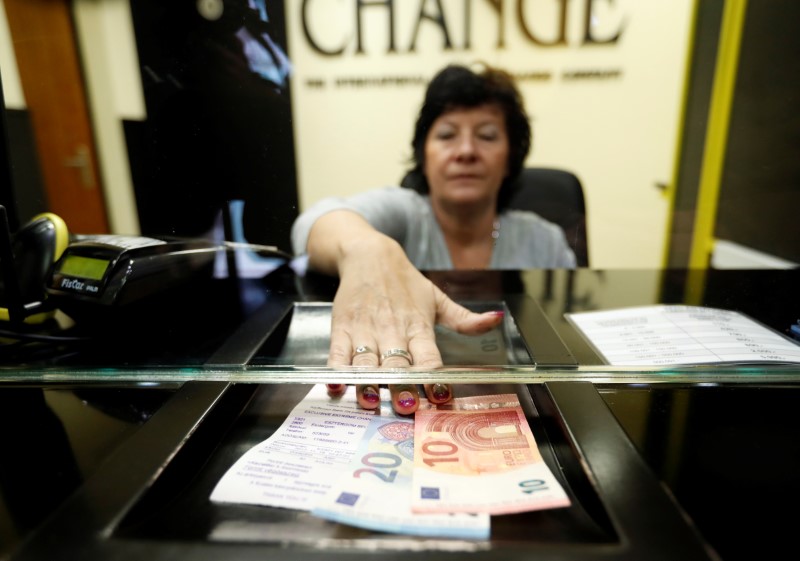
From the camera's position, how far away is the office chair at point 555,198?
1.20 m

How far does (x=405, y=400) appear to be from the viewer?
A: 1.62 feet

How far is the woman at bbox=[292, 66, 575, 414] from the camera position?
0.61 meters

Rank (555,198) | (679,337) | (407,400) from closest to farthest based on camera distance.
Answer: (407,400) → (679,337) → (555,198)

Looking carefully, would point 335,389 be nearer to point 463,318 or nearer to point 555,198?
point 463,318

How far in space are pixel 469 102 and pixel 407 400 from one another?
0.55m

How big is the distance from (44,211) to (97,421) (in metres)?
0.42

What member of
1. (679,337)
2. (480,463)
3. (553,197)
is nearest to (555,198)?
(553,197)

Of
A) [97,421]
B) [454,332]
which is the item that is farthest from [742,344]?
[97,421]

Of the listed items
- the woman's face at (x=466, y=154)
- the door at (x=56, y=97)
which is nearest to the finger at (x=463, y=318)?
the woman's face at (x=466, y=154)

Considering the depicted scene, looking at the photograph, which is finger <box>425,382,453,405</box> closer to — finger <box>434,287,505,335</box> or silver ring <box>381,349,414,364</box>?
silver ring <box>381,349,414,364</box>

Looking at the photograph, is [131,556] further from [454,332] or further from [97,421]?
[454,332]

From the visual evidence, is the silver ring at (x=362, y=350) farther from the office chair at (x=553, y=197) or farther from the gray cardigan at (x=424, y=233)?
the office chair at (x=553, y=197)

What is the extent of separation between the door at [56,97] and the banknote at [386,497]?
0.53m

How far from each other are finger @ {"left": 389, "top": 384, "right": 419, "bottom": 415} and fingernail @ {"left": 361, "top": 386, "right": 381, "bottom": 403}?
20 millimetres
